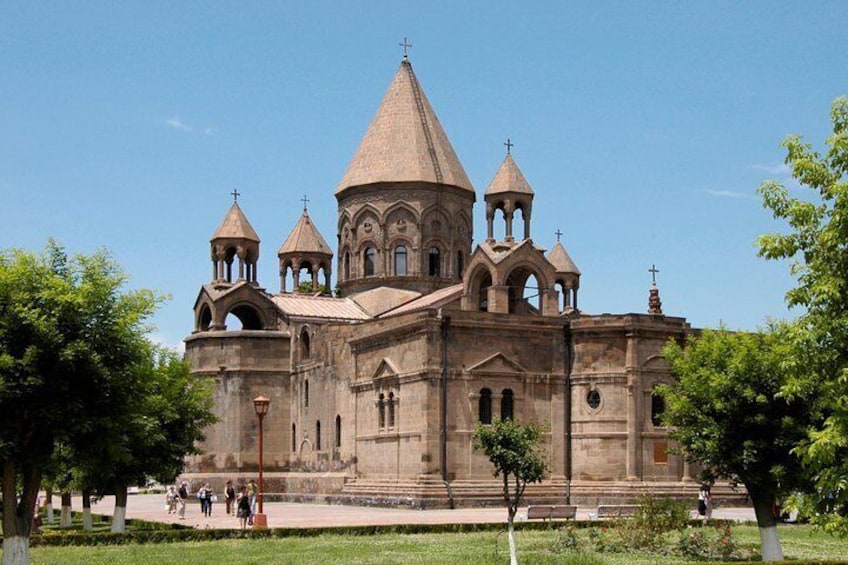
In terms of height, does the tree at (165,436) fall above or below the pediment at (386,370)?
below

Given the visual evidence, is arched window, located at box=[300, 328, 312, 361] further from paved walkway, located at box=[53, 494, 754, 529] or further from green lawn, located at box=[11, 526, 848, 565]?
green lawn, located at box=[11, 526, 848, 565]

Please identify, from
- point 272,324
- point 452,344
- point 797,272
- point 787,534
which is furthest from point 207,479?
point 797,272

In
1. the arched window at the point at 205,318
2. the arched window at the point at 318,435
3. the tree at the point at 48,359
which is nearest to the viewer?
the tree at the point at 48,359

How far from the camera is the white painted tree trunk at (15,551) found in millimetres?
21250

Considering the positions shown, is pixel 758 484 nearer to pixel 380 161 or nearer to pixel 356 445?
pixel 356 445

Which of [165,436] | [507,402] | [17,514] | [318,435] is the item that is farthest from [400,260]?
[17,514]

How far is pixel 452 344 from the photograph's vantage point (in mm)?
43281

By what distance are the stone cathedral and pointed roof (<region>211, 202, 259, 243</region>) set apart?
0.07m

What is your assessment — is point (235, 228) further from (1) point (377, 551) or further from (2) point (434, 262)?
(1) point (377, 551)

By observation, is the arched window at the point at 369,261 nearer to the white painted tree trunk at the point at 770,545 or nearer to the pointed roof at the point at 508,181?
the pointed roof at the point at 508,181

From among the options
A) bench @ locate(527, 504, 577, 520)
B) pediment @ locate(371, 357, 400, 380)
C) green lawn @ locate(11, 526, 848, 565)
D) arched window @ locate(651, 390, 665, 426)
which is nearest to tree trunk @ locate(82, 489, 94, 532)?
green lawn @ locate(11, 526, 848, 565)

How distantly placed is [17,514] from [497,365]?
24386 millimetres

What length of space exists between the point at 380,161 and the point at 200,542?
29767mm

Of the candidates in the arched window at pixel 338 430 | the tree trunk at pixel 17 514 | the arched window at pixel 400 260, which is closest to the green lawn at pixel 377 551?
the tree trunk at pixel 17 514
